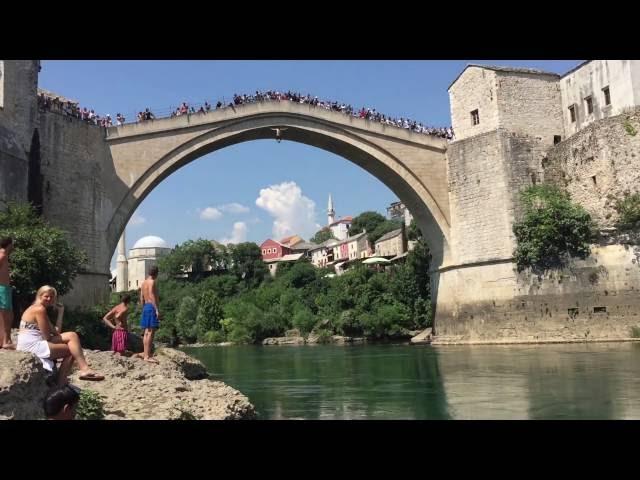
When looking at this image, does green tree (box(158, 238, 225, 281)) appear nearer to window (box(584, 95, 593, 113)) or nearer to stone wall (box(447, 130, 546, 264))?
stone wall (box(447, 130, 546, 264))

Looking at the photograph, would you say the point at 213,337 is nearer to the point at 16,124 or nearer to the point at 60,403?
the point at 16,124

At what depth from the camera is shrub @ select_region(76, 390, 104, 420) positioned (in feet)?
15.4

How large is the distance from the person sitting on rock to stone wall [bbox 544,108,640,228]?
736 inches

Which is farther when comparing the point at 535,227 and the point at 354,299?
the point at 354,299

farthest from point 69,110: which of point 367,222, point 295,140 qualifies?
point 367,222

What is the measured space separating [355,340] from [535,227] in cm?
1395

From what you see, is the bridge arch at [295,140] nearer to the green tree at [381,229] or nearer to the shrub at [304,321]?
the shrub at [304,321]

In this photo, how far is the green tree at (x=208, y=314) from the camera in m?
45.4

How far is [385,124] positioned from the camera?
22156mm

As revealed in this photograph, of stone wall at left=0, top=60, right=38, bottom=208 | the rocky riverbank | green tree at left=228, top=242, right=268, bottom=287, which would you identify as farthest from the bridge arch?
green tree at left=228, top=242, right=268, bottom=287

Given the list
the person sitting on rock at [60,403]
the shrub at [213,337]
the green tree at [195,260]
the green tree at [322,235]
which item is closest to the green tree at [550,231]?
the person sitting on rock at [60,403]
